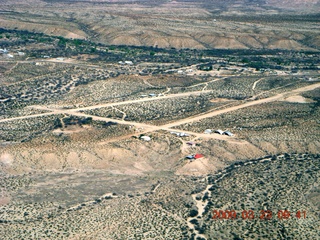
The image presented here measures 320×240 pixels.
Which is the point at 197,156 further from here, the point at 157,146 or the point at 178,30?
the point at 178,30

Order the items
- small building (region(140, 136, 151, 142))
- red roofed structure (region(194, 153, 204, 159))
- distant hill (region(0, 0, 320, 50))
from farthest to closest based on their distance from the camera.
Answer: distant hill (region(0, 0, 320, 50)) → small building (region(140, 136, 151, 142)) → red roofed structure (region(194, 153, 204, 159))

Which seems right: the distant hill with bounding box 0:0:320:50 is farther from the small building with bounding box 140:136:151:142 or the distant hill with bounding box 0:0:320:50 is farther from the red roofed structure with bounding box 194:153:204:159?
the red roofed structure with bounding box 194:153:204:159

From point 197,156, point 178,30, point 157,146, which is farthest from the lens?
point 178,30

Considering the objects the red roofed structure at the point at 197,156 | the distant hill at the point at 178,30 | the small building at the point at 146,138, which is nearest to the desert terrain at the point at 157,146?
the small building at the point at 146,138

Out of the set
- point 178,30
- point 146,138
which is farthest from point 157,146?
point 178,30

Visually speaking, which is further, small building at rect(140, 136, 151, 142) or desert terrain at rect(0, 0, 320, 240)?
small building at rect(140, 136, 151, 142)

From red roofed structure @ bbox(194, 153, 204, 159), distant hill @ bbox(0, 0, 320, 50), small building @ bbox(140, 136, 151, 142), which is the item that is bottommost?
distant hill @ bbox(0, 0, 320, 50)

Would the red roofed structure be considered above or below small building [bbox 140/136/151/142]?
below

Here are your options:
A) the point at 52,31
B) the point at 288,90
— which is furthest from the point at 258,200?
the point at 52,31

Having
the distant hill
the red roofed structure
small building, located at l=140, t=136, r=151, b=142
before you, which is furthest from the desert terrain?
the distant hill
